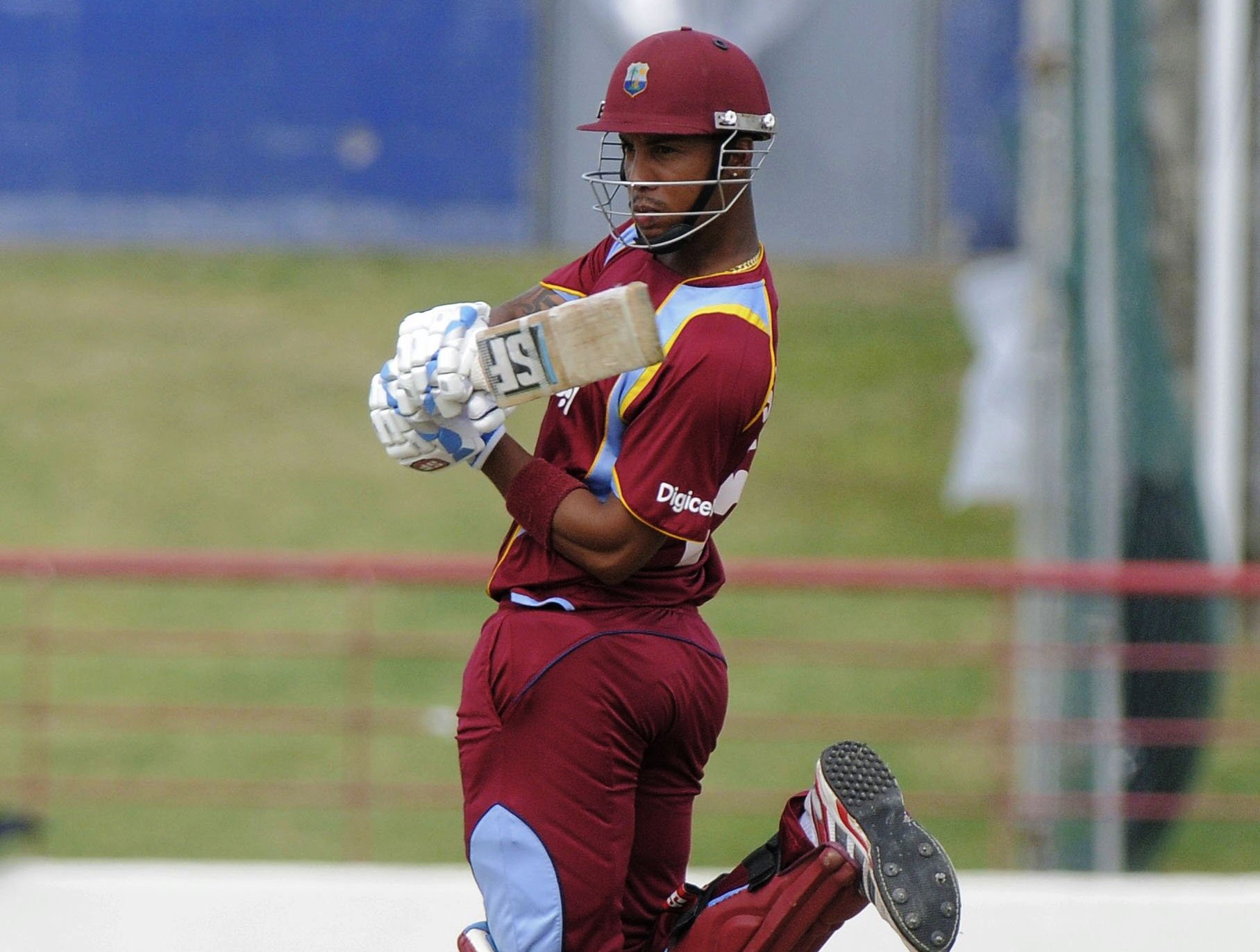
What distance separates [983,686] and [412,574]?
4267 millimetres

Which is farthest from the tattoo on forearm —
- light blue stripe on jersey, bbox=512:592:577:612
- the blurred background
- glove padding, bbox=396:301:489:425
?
the blurred background

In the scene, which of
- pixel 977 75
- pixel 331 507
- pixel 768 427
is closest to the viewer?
pixel 331 507

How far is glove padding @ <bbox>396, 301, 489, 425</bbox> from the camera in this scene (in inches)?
98.7

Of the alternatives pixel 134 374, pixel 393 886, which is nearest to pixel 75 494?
pixel 134 374

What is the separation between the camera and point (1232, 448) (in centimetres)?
832

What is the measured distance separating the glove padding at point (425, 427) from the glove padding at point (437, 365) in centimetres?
2

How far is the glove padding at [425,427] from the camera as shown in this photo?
254cm

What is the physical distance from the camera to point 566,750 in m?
2.71

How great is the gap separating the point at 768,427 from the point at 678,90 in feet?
28.3

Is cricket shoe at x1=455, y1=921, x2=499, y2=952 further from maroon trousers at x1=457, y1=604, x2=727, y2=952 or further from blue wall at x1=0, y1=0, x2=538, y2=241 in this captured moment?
blue wall at x1=0, y1=0, x2=538, y2=241

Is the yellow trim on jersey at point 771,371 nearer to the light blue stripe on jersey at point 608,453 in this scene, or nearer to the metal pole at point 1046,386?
the light blue stripe on jersey at point 608,453

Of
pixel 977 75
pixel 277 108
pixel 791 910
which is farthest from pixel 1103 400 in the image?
pixel 277 108

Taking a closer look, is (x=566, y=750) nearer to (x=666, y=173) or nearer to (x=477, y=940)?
(x=477, y=940)

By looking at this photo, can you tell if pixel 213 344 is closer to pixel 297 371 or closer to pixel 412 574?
pixel 297 371
